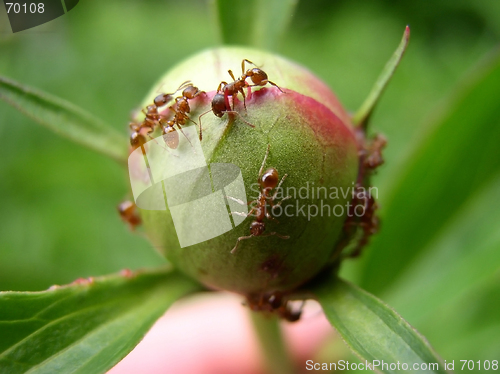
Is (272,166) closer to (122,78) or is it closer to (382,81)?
(382,81)

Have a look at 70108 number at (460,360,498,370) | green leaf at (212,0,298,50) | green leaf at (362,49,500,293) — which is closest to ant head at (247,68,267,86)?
green leaf at (212,0,298,50)

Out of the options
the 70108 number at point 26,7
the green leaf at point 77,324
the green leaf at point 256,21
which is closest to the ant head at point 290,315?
the green leaf at point 77,324

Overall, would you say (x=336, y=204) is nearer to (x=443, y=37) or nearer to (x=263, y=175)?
(x=263, y=175)

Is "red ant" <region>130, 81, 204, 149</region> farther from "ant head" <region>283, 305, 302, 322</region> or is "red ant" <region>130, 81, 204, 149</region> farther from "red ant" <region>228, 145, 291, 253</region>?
"ant head" <region>283, 305, 302, 322</region>

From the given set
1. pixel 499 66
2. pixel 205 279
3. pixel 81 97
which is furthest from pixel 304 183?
pixel 81 97

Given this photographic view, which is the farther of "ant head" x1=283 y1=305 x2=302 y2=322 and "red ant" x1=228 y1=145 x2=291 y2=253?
"ant head" x1=283 y1=305 x2=302 y2=322

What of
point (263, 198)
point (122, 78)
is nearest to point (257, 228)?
point (263, 198)

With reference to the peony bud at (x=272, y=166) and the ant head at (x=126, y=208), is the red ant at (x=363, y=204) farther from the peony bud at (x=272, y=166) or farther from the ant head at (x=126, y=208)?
the ant head at (x=126, y=208)
